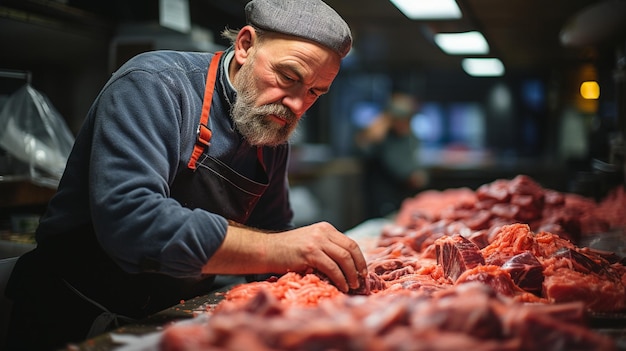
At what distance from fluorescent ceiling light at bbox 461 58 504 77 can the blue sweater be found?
5.54m

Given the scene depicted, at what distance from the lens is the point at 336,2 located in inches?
213

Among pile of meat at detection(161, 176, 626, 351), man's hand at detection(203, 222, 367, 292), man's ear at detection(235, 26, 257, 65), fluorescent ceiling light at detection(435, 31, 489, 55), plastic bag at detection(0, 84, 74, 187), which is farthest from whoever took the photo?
fluorescent ceiling light at detection(435, 31, 489, 55)

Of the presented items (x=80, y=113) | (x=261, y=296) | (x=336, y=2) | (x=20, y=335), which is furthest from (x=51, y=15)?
(x=261, y=296)

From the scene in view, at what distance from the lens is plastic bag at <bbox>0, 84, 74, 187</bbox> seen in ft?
13.0

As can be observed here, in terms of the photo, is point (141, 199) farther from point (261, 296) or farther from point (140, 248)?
point (261, 296)

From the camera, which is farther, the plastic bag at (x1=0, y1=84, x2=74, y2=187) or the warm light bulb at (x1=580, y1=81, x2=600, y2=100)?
the warm light bulb at (x1=580, y1=81, x2=600, y2=100)

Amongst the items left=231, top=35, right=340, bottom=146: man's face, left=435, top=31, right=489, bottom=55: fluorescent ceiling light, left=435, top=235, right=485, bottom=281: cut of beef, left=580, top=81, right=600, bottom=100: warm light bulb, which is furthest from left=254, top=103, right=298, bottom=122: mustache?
left=580, top=81, right=600, bottom=100: warm light bulb

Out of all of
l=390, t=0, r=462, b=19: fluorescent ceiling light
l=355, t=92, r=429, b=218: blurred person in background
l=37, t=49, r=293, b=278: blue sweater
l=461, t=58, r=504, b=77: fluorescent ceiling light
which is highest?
l=390, t=0, r=462, b=19: fluorescent ceiling light

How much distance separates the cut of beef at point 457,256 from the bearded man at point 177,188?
0.45m

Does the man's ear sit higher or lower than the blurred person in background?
higher

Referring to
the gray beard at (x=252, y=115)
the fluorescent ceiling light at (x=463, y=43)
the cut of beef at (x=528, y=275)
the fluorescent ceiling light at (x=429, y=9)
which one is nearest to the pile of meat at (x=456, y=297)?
the cut of beef at (x=528, y=275)

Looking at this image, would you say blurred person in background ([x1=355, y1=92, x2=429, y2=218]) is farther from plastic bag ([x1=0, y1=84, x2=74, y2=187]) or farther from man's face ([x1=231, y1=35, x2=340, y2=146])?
man's face ([x1=231, y1=35, x2=340, y2=146])

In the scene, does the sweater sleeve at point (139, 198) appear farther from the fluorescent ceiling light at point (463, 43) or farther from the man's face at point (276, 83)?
the fluorescent ceiling light at point (463, 43)

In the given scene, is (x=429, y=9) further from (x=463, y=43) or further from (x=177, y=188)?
(x=177, y=188)
